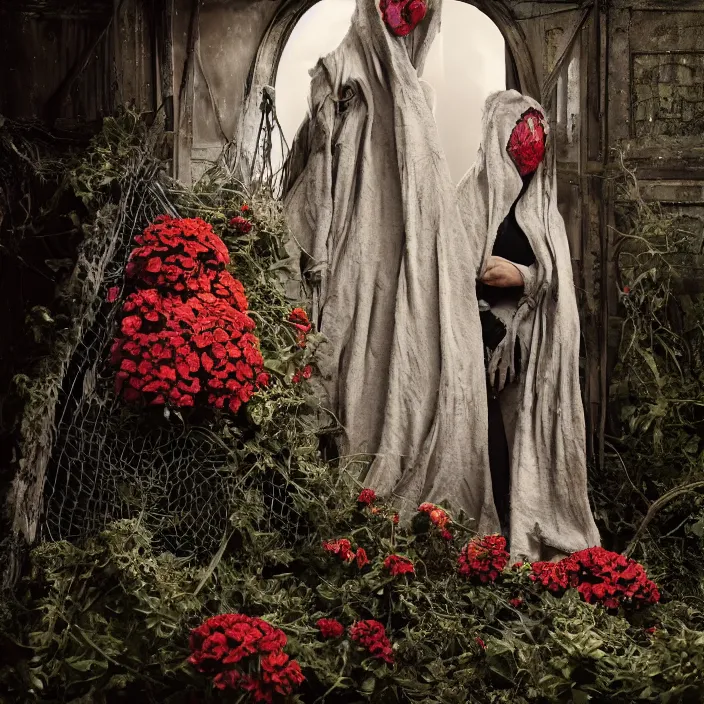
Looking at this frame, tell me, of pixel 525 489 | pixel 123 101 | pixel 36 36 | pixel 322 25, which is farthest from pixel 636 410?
pixel 36 36

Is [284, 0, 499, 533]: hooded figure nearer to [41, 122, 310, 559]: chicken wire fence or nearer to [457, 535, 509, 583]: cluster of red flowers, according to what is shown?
[457, 535, 509, 583]: cluster of red flowers

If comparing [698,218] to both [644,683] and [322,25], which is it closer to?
[322,25]

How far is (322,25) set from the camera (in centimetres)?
435

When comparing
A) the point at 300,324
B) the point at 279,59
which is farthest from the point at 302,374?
the point at 279,59

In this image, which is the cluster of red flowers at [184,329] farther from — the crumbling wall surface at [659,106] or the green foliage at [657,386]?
the crumbling wall surface at [659,106]

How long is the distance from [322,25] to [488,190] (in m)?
0.81

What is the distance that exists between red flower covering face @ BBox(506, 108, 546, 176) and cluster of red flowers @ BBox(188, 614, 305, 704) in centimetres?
182

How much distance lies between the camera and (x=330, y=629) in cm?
331

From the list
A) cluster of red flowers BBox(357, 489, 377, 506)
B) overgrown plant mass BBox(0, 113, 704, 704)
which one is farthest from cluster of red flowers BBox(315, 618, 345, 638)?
cluster of red flowers BBox(357, 489, 377, 506)

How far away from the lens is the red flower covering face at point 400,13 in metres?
4.05

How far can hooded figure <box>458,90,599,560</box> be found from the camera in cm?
398

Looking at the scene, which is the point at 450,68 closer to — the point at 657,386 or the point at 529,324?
the point at 529,324

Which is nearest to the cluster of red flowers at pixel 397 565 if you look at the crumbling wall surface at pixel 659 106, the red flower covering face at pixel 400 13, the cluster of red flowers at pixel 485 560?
the cluster of red flowers at pixel 485 560

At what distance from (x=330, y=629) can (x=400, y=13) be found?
1.91 meters
